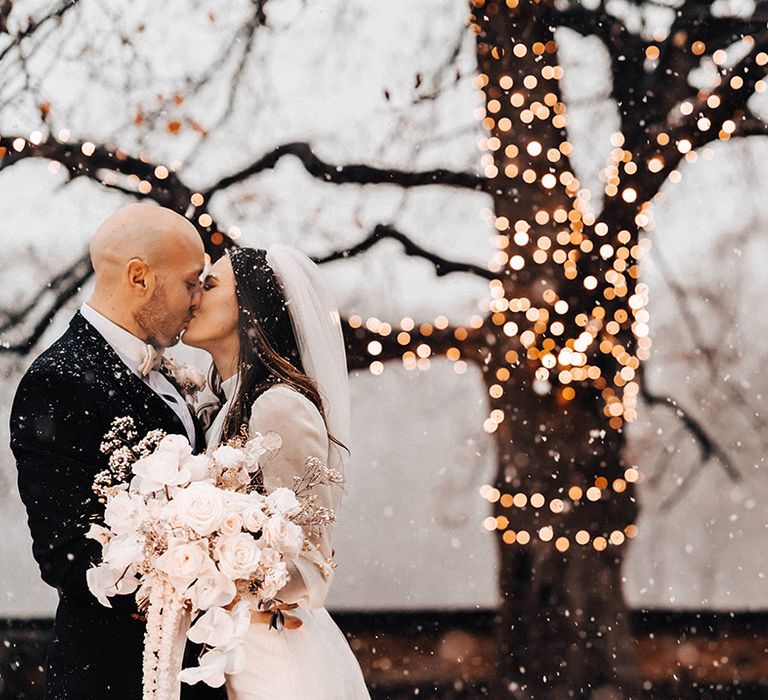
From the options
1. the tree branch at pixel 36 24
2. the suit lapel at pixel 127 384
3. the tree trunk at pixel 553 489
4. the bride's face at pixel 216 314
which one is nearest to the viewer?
the suit lapel at pixel 127 384

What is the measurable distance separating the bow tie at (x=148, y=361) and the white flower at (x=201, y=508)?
59cm

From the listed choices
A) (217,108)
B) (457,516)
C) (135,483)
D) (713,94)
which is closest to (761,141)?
(713,94)

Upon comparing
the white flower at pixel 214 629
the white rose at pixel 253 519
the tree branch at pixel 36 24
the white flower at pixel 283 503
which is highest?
the tree branch at pixel 36 24

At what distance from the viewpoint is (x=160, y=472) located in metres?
1.88

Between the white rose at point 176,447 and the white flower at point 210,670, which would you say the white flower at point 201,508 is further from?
the white flower at point 210,670

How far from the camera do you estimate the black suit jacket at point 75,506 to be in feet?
7.01

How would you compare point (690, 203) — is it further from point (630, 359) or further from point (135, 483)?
point (135, 483)

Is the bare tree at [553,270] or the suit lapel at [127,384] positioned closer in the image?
the suit lapel at [127,384]

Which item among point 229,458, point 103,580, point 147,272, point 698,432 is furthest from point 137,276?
point 698,432

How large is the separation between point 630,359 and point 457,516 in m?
0.72

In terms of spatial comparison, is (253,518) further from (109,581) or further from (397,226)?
(397,226)

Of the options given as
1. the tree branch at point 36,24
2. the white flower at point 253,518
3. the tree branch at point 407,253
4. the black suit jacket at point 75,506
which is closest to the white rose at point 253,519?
the white flower at point 253,518

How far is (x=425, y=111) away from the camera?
3426 millimetres

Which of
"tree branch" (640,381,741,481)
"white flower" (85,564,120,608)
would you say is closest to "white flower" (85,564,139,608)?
"white flower" (85,564,120,608)
